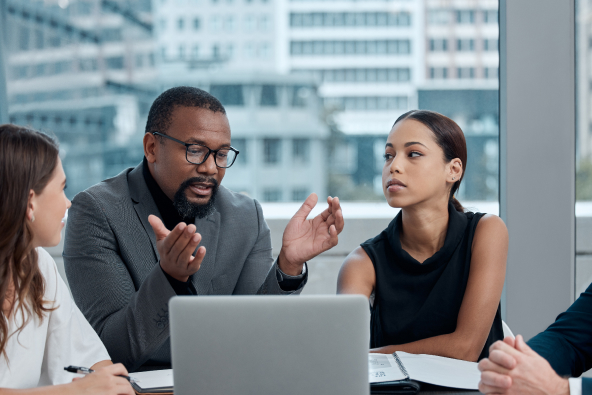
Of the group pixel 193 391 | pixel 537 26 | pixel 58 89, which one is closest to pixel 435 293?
pixel 193 391

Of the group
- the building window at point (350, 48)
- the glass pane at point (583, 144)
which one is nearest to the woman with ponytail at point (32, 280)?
the building window at point (350, 48)

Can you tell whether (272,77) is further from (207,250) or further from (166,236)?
(166,236)

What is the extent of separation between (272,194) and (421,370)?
5.16ft

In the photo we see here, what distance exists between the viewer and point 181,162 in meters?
1.77

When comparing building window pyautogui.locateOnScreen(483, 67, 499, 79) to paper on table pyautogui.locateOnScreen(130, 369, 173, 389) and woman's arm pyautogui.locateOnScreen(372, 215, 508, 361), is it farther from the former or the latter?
paper on table pyautogui.locateOnScreen(130, 369, 173, 389)

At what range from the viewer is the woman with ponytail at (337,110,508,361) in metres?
1.68

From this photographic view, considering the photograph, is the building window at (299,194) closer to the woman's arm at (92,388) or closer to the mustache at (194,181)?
the mustache at (194,181)

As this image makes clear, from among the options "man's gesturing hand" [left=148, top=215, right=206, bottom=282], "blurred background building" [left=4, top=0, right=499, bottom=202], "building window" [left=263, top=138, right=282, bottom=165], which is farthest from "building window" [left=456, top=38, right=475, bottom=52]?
"man's gesturing hand" [left=148, top=215, right=206, bottom=282]

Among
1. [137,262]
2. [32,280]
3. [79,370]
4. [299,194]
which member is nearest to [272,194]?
[299,194]

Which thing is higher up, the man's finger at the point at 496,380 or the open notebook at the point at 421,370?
the man's finger at the point at 496,380

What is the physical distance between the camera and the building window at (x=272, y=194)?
266 centimetres

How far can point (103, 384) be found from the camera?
3.45ft

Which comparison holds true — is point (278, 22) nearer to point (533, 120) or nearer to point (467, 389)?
point (533, 120)

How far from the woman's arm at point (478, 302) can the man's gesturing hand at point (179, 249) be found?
62 cm
